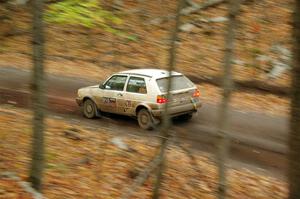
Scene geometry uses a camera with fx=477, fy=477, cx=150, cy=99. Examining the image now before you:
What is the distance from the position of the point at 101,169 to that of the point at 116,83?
5.88 meters

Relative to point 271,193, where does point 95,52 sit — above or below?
above

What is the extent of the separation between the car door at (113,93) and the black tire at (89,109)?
10.0 inches

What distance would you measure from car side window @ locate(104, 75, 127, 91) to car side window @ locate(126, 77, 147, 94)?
9.8 inches

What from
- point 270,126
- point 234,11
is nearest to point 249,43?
point 270,126

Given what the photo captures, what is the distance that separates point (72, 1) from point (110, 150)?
384 cm

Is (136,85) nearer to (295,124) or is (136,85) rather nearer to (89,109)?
(89,109)

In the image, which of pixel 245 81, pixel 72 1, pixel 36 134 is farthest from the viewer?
pixel 245 81

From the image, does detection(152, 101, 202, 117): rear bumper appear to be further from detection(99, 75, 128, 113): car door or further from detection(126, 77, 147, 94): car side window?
detection(99, 75, 128, 113): car door

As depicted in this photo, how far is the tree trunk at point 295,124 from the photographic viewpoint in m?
4.64

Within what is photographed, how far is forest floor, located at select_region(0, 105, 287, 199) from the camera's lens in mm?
8008

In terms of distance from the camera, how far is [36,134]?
21.5 ft

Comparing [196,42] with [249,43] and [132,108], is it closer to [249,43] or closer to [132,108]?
[249,43]

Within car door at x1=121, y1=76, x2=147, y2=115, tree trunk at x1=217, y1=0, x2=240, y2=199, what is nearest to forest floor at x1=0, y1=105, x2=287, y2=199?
car door at x1=121, y1=76, x2=147, y2=115

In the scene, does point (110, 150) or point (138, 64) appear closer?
point (110, 150)
